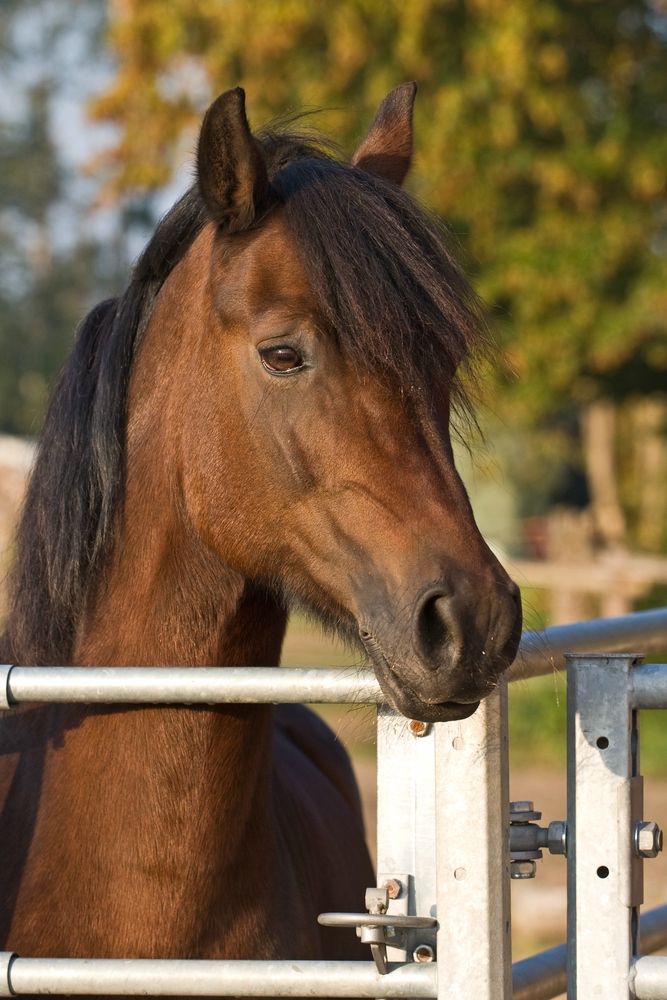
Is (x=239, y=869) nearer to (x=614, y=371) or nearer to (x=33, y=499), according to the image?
(x=33, y=499)

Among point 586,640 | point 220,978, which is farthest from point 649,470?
point 220,978

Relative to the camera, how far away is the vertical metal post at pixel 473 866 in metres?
1.75

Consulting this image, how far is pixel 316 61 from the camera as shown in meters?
11.4

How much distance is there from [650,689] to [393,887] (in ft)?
1.68

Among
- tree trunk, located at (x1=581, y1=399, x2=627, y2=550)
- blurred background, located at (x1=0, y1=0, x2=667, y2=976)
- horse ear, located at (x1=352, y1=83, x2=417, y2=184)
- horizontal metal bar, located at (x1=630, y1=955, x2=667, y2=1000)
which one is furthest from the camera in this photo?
tree trunk, located at (x1=581, y1=399, x2=627, y2=550)

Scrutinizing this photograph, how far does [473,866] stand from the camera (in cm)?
176

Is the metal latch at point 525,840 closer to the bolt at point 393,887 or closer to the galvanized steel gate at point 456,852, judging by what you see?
the galvanized steel gate at point 456,852

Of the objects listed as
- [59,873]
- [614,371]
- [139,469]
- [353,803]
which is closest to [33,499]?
[139,469]

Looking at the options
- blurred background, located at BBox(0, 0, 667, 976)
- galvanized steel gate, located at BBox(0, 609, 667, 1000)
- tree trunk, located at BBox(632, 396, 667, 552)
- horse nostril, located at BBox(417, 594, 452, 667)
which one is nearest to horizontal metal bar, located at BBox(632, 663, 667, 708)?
galvanized steel gate, located at BBox(0, 609, 667, 1000)

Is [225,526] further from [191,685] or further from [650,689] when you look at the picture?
[650,689]

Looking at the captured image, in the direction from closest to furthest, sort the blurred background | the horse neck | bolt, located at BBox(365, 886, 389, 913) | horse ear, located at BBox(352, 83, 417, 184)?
bolt, located at BBox(365, 886, 389, 913) < the horse neck < horse ear, located at BBox(352, 83, 417, 184) < the blurred background

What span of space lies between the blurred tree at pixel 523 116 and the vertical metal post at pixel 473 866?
29.4 ft

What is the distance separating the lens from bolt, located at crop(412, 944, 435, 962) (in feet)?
6.04

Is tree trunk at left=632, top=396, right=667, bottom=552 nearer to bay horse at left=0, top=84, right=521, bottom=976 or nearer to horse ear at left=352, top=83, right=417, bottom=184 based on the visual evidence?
horse ear at left=352, top=83, right=417, bottom=184
